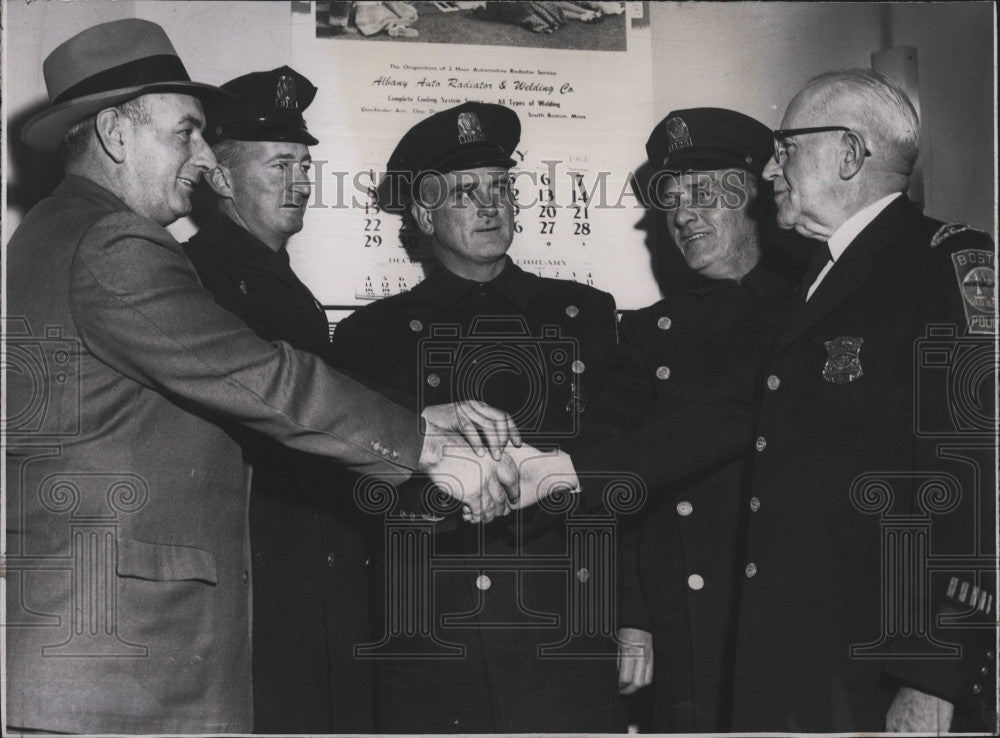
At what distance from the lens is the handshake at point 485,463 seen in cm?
310

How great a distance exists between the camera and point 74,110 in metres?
3.04

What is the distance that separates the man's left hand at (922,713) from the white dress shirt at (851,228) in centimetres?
101

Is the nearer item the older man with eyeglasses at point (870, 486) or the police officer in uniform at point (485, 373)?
the older man with eyeglasses at point (870, 486)

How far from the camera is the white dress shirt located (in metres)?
3.07

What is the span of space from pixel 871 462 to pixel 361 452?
1262 mm

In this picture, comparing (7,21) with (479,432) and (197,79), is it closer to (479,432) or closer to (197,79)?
(197,79)

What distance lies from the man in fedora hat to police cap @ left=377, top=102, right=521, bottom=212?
657mm

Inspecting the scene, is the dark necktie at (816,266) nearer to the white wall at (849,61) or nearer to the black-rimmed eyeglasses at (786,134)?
the black-rimmed eyeglasses at (786,134)

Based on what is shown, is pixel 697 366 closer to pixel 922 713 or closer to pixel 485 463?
pixel 485 463

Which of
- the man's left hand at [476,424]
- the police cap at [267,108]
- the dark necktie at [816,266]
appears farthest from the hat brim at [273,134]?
the dark necktie at [816,266]

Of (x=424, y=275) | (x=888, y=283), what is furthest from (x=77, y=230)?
(x=888, y=283)

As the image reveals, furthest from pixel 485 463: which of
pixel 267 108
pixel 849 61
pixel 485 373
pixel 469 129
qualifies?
pixel 849 61

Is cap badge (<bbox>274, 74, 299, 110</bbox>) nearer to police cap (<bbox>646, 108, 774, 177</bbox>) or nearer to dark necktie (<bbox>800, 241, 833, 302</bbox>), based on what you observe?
police cap (<bbox>646, 108, 774, 177</bbox>)

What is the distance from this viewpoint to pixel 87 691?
2832mm
